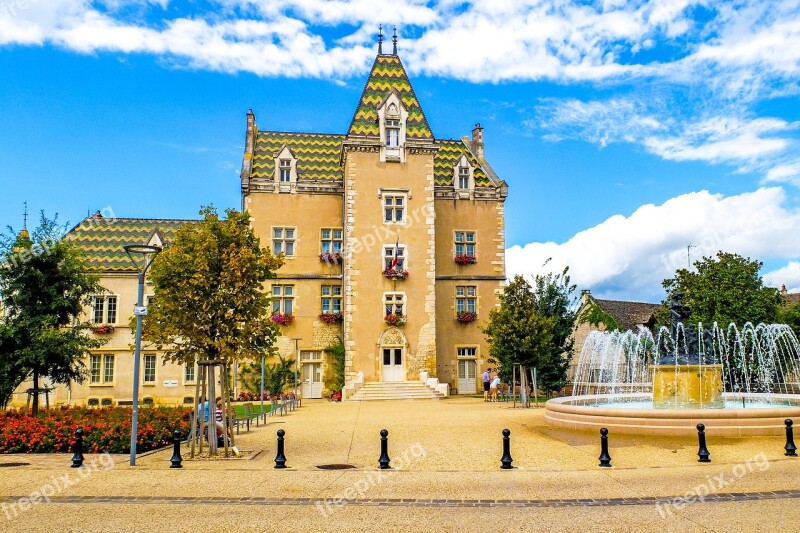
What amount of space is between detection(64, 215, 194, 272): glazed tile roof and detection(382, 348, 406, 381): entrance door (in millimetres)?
14608

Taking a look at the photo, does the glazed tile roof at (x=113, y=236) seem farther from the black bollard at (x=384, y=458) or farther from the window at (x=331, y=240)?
the black bollard at (x=384, y=458)

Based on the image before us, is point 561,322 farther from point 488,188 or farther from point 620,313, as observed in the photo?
point 620,313

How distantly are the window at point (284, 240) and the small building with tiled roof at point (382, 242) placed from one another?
0.06 m

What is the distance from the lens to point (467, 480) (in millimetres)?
12016

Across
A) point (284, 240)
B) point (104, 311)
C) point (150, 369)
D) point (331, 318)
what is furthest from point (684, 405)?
point (104, 311)

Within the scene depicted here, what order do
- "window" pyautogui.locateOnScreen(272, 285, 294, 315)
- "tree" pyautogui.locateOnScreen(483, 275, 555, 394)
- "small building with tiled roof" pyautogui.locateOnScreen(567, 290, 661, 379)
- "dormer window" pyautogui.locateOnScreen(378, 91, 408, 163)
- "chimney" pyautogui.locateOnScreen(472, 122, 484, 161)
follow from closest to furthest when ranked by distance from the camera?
"tree" pyautogui.locateOnScreen(483, 275, 555, 394) → "dormer window" pyautogui.locateOnScreen(378, 91, 408, 163) → "window" pyautogui.locateOnScreen(272, 285, 294, 315) → "chimney" pyautogui.locateOnScreen(472, 122, 484, 161) → "small building with tiled roof" pyautogui.locateOnScreen(567, 290, 661, 379)

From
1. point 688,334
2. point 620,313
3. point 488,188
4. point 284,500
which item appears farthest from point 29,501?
point 620,313

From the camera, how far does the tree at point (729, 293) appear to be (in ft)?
116

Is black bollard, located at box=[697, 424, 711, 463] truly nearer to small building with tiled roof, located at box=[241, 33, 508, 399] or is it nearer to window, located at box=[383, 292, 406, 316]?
small building with tiled roof, located at box=[241, 33, 508, 399]

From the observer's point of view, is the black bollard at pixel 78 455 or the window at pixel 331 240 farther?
the window at pixel 331 240

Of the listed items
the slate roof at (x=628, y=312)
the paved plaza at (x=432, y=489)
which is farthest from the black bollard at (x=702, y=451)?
the slate roof at (x=628, y=312)

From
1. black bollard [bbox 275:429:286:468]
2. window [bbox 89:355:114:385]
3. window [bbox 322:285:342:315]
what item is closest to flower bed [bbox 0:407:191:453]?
black bollard [bbox 275:429:286:468]

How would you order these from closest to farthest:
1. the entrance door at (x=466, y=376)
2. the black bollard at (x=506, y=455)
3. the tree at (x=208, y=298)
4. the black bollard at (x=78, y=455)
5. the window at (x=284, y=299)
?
the black bollard at (x=506, y=455) < the black bollard at (x=78, y=455) < the tree at (x=208, y=298) < the window at (x=284, y=299) < the entrance door at (x=466, y=376)

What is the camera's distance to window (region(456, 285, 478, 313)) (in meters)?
40.8
